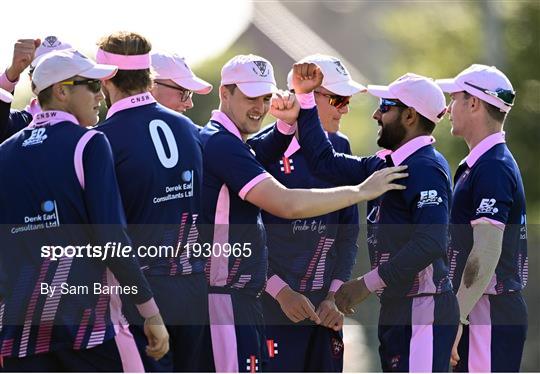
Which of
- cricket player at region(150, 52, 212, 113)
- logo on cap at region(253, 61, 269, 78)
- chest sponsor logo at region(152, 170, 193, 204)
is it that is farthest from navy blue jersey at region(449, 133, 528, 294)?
chest sponsor logo at region(152, 170, 193, 204)

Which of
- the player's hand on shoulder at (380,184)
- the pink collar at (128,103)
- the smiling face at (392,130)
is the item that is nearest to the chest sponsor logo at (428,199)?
the player's hand on shoulder at (380,184)

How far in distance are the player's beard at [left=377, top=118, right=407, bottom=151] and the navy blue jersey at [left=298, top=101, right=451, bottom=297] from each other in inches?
4.0

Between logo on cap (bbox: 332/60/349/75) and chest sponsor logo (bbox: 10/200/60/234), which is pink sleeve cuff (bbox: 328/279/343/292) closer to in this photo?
logo on cap (bbox: 332/60/349/75)

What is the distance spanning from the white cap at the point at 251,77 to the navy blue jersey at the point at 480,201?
4.90 feet

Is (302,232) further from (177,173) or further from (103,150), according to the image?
(103,150)

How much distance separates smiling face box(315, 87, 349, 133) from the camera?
8734mm

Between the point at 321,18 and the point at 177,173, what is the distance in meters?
58.0

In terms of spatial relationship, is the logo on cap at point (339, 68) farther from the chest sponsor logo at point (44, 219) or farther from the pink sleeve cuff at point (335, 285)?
the chest sponsor logo at point (44, 219)

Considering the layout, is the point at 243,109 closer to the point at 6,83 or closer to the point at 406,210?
the point at 406,210

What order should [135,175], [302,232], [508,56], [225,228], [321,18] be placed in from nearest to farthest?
[135,175]
[225,228]
[302,232]
[508,56]
[321,18]

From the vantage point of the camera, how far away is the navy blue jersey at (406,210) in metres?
7.66

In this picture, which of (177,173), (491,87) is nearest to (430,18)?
(491,87)

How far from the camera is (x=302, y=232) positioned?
8.44 metres

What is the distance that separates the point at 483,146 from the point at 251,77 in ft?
5.58
